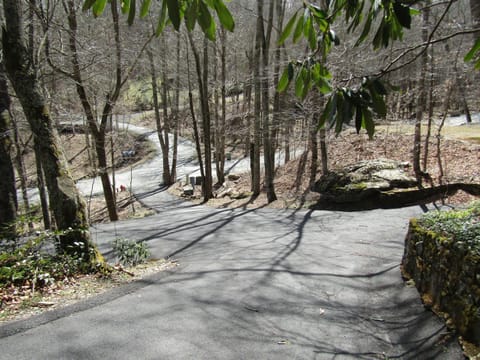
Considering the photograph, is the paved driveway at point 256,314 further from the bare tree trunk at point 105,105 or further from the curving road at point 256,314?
the bare tree trunk at point 105,105

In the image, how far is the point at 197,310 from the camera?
3.88m

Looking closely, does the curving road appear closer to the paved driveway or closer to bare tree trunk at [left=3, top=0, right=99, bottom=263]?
the paved driveway

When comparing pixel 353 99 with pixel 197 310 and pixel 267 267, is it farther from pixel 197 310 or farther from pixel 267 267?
pixel 267 267

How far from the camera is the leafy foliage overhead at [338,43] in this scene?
1440 millimetres

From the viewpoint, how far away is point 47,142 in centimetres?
473

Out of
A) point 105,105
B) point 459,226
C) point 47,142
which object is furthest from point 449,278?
point 105,105

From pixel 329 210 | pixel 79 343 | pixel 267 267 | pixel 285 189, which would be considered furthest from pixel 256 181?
pixel 79 343

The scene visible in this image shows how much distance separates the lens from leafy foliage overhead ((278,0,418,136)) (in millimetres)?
1440

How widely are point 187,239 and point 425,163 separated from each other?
9.20 metres

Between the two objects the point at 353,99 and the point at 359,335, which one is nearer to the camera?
the point at 353,99

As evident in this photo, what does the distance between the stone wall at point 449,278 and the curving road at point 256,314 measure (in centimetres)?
19

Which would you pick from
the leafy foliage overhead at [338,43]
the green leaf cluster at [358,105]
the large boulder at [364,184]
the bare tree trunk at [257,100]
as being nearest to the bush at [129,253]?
the leafy foliage overhead at [338,43]

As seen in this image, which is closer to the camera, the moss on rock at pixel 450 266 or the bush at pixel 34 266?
the moss on rock at pixel 450 266

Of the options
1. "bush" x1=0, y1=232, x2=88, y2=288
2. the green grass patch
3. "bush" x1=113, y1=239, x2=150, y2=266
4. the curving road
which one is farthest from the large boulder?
"bush" x1=0, y1=232, x2=88, y2=288
